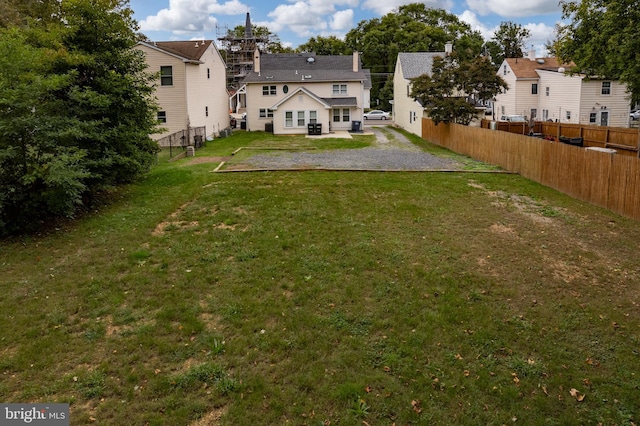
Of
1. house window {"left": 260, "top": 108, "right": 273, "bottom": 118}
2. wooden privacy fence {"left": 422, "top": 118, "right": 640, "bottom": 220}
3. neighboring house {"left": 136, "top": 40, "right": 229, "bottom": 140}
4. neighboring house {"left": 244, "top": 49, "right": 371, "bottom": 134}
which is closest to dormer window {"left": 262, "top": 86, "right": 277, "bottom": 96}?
neighboring house {"left": 244, "top": 49, "right": 371, "bottom": 134}

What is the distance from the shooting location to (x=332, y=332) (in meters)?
6.74

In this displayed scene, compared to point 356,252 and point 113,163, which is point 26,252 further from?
point 356,252

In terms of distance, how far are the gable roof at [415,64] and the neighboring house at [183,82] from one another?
56.4 ft

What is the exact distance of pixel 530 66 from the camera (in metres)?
44.9

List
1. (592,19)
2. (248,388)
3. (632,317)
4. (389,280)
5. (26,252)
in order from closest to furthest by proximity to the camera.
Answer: (248,388), (632,317), (389,280), (26,252), (592,19)

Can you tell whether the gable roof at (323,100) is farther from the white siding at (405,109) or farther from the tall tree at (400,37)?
the tall tree at (400,37)

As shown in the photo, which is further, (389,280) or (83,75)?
(83,75)

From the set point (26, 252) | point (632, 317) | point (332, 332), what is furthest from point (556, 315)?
point (26, 252)

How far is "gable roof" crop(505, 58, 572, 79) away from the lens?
144 ft

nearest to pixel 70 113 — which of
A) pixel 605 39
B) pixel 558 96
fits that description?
pixel 605 39

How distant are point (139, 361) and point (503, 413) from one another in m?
4.35

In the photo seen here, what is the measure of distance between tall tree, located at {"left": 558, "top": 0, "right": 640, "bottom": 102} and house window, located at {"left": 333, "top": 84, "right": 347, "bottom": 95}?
63.4 ft

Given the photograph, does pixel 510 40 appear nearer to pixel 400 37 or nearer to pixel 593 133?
pixel 400 37

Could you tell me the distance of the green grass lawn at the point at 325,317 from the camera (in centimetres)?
529
